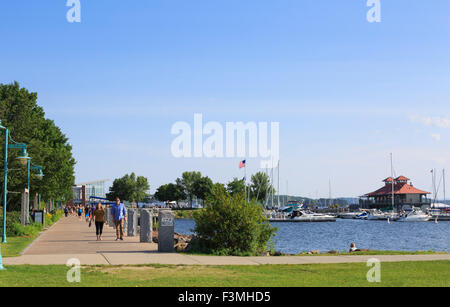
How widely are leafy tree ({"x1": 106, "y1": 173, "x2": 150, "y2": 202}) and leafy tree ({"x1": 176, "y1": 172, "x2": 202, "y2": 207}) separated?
17941 mm

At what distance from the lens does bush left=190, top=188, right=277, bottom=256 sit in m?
18.8

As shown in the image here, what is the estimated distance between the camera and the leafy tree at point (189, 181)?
17750 cm

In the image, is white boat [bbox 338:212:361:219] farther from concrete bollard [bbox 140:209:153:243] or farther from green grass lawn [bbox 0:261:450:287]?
green grass lawn [bbox 0:261:450:287]

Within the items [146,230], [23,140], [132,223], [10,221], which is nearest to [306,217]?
[23,140]

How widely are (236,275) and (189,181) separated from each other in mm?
165901

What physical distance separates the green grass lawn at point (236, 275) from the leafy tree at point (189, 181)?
536 feet

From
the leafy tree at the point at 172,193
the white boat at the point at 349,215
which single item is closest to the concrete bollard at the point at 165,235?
the white boat at the point at 349,215

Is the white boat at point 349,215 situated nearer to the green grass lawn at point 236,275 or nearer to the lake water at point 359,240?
the lake water at point 359,240

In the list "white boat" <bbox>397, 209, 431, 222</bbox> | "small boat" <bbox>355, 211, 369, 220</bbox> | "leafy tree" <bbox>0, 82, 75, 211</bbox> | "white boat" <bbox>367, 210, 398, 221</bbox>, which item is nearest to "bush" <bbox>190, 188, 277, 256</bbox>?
"leafy tree" <bbox>0, 82, 75, 211</bbox>
